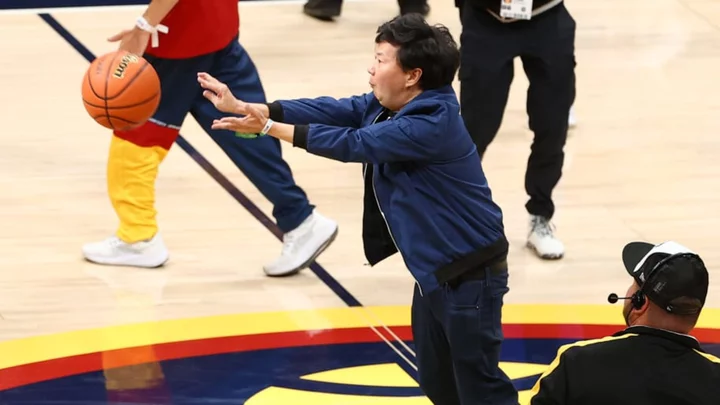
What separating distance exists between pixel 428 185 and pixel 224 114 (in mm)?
1955

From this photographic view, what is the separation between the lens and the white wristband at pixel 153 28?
18.1ft

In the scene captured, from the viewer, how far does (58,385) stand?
5.10 m

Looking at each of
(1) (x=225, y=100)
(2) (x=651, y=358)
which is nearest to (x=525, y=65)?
(1) (x=225, y=100)

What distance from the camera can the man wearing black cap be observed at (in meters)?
3.12

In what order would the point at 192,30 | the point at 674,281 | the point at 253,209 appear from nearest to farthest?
the point at 674,281 → the point at 192,30 → the point at 253,209

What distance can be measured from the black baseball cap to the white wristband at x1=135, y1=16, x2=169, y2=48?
2801 mm

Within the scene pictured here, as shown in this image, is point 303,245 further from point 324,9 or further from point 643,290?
point 324,9

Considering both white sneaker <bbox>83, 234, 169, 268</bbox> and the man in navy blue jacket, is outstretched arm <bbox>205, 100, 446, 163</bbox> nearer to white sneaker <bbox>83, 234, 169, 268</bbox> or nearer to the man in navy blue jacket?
the man in navy blue jacket

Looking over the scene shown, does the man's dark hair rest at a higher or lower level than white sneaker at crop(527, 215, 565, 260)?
higher

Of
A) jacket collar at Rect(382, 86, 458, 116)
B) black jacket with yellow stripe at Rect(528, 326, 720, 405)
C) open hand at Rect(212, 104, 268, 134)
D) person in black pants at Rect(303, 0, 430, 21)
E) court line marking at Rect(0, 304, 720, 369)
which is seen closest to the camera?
black jacket with yellow stripe at Rect(528, 326, 720, 405)

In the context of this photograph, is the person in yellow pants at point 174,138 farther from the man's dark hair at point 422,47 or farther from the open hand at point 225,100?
the man's dark hair at point 422,47

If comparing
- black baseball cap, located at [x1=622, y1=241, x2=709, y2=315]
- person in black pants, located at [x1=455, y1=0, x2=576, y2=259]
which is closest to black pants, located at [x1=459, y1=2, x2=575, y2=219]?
person in black pants, located at [x1=455, y1=0, x2=576, y2=259]

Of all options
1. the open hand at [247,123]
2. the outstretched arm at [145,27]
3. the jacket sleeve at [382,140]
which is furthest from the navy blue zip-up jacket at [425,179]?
the outstretched arm at [145,27]

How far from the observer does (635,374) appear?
3.12 metres
